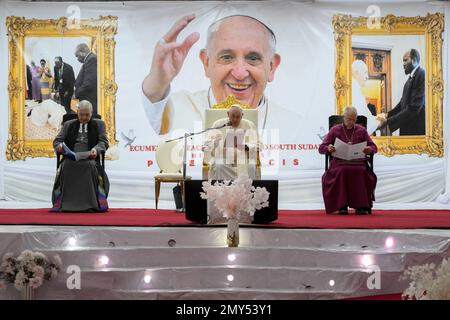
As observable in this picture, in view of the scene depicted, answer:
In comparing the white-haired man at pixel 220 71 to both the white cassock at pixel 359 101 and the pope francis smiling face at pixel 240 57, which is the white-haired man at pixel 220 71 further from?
the white cassock at pixel 359 101

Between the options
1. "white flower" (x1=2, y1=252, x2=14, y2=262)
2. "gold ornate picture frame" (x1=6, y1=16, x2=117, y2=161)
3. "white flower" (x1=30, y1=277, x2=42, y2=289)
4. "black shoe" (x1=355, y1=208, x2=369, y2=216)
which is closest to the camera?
"white flower" (x1=30, y1=277, x2=42, y2=289)

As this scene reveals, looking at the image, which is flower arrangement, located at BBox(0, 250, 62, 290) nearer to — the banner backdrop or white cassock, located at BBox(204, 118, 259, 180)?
white cassock, located at BBox(204, 118, 259, 180)

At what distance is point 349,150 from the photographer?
317 inches

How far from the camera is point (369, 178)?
8141 millimetres

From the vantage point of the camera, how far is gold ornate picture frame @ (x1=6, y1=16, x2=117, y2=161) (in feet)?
34.4

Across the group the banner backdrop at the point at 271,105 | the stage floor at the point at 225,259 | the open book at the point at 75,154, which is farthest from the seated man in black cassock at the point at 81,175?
the banner backdrop at the point at 271,105

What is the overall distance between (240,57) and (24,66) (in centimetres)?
290

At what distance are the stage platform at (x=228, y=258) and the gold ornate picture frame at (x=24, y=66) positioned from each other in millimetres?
4339

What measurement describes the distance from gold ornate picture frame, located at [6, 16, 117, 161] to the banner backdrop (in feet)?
0.28

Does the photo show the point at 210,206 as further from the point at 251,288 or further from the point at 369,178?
the point at 369,178

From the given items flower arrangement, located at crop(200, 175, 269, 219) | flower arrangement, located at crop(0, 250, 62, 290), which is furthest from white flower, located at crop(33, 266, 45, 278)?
flower arrangement, located at crop(200, 175, 269, 219)

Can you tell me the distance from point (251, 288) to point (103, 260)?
3.56ft

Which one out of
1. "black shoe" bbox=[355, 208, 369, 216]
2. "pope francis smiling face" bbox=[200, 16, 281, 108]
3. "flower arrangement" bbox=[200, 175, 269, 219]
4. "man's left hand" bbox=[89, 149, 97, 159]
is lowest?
"black shoe" bbox=[355, 208, 369, 216]

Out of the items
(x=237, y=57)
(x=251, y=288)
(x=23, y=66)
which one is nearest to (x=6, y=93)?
(x=23, y=66)
